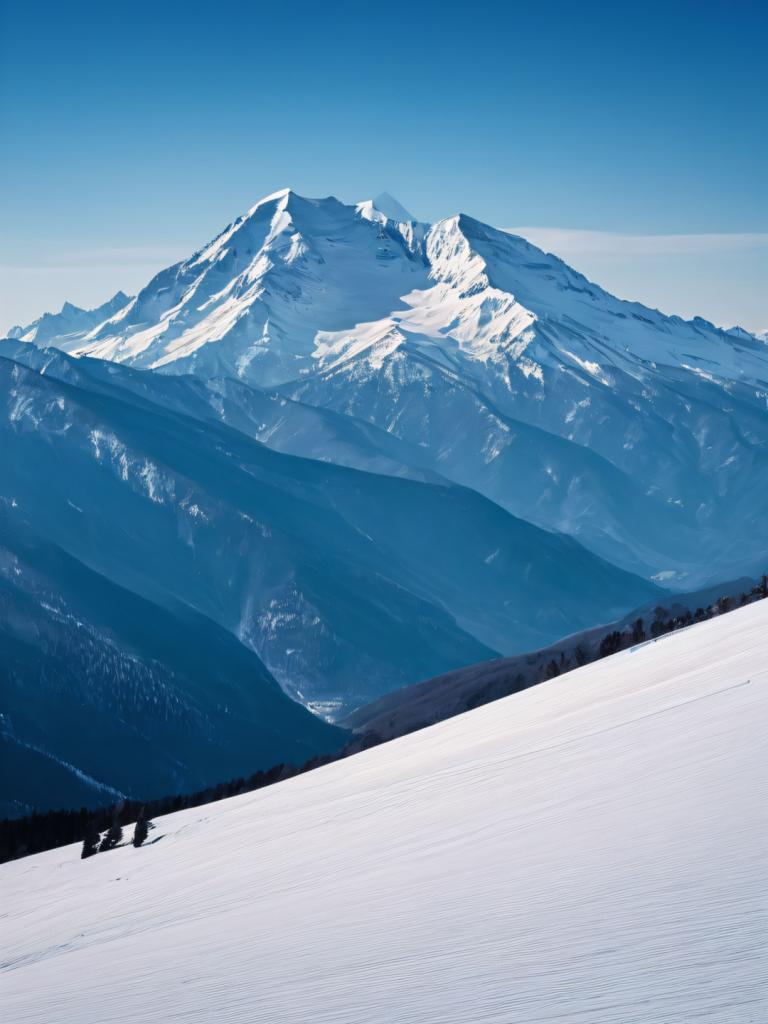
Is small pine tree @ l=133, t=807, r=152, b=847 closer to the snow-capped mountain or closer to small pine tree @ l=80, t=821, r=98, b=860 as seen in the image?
small pine tree @ l=80, t=821, r=98, b=860

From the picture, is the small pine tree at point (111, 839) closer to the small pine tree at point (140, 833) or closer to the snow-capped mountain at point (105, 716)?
the small pine tree at point (140, 833)

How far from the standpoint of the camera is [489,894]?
50.8 feet

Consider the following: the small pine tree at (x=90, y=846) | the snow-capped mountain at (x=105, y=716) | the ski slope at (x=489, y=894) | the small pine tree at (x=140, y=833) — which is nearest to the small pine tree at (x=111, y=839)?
the small pine tree at (x=90, y=846)

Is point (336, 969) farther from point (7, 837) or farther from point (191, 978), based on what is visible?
point (7, 837)

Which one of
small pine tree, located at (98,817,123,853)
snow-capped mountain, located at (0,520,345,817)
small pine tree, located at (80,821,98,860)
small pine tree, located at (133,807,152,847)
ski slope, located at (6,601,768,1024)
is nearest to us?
ski slope, located at (6,601,768,1024)

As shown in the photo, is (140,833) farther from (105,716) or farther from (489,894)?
(105,716)

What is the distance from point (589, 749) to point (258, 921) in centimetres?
710

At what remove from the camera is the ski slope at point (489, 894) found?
39.8ft

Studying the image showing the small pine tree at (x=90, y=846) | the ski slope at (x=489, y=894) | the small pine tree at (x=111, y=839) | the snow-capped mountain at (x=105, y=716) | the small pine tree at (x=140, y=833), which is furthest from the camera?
the snow-capped mountain at (x=105, y=716)

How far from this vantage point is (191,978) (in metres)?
15.9

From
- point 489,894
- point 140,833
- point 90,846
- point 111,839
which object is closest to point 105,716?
point 111,839

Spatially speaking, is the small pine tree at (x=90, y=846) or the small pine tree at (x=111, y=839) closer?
the small pine tree at (x=90, y=846)

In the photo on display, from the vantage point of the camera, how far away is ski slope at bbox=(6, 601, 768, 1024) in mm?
12117

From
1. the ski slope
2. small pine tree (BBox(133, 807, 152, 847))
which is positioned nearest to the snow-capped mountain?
small pine tree (BBox(133, 807, 152, 847))
